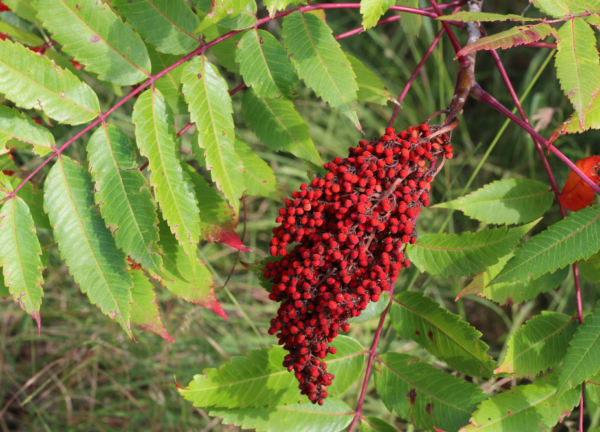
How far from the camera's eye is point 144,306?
157cm

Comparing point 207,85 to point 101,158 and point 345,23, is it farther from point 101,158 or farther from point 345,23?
point 345,23

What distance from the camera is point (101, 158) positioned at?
1408 mm

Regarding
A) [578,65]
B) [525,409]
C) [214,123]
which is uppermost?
[578,65]

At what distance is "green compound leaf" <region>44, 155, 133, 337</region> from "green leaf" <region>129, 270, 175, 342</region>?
154 millimetres

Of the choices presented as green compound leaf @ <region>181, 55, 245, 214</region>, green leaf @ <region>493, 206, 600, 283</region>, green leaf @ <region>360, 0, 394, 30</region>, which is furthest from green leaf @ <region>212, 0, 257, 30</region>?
green leaf @ <region>493, 206, 600, 283</region>

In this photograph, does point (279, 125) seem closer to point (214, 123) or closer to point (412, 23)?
point (214, 123)

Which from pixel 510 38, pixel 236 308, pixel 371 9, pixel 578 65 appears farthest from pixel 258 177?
pixel 236 308

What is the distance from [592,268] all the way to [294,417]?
1178mm

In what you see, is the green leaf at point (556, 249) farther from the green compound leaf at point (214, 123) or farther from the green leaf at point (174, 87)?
the green leaf at point (174, 87)

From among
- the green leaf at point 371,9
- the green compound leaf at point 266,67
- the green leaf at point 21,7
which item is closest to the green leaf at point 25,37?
the green leaf at point 21,7

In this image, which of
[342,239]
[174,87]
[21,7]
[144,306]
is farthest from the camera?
[21,7]

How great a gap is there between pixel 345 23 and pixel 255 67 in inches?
149

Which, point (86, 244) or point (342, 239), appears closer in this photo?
point (342, 239)

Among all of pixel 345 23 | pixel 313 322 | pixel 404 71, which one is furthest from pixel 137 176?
pixel 345 23
